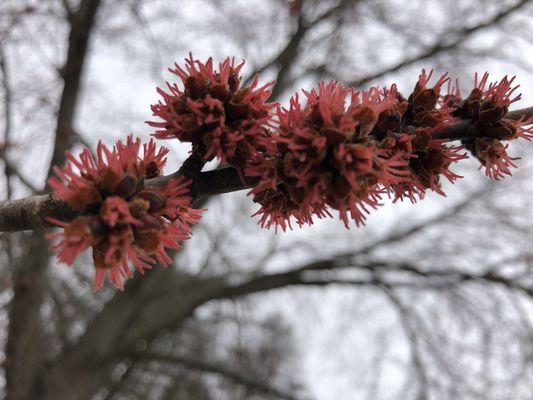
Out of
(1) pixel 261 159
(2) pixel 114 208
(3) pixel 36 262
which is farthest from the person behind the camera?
(3) pixel 36 262

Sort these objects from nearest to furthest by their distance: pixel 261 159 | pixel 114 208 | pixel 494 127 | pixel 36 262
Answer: pixel 114 208, pixel 261 159, pixel 494 127, pixel 36 262

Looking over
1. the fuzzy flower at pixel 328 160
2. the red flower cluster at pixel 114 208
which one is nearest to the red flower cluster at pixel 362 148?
the fuzzy flower at pixel 328 160

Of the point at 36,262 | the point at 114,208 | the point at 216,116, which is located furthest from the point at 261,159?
the point at 36,262

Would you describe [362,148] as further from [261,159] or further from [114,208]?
[114,208]

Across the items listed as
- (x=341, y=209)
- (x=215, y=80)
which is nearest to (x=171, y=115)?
(x=215, y=80)

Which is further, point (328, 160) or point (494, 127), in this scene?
point (494, 127)

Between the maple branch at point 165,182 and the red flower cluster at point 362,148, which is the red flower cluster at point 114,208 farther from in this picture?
the red flower cluster at point 362,148

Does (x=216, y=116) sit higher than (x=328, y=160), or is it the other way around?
(x=216, y=116)
